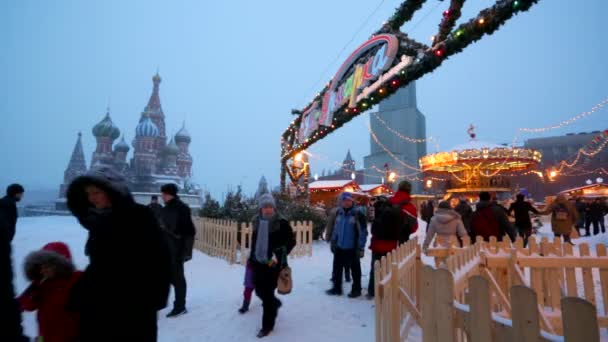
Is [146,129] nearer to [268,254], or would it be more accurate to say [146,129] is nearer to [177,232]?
[177,232]

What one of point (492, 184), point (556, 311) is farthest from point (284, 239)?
point (492, 184)

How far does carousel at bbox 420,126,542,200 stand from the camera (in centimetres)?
2259

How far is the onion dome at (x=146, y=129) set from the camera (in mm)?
61031

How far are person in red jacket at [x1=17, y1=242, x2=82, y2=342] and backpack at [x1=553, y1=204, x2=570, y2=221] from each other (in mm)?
11188

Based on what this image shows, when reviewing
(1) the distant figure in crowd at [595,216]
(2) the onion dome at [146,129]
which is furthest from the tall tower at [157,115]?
(1) the distant figure in crowd at [595,216]

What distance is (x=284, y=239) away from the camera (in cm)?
416

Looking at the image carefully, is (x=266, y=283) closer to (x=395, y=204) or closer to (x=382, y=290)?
(x=382, y=290)

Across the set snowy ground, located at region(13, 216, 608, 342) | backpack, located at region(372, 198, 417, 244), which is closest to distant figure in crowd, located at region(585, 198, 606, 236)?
snowy ground, located at region(13, 216, 608, 342)

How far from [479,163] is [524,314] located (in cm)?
2622

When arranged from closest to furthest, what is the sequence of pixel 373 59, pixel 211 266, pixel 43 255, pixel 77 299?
pixel 77 299 < pixel 43 255 < pixel 211 266 < pixel 373 59

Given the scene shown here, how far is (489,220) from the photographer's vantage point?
6223 millimetres

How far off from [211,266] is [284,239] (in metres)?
A: 4.57

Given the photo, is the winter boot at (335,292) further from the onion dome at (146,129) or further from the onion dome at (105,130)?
the onion dome at (105,130)

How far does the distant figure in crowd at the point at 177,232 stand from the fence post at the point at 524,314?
421 cm
